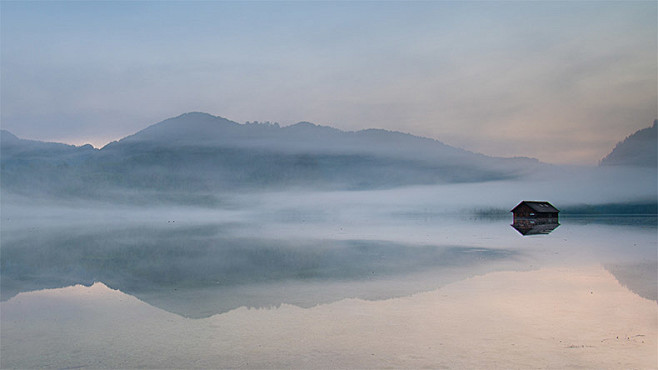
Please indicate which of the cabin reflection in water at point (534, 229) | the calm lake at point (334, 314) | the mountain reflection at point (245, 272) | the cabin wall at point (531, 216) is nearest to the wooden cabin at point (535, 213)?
the cabin wall at point (531, 216)

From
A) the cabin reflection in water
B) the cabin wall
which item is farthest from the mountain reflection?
the cabin wall

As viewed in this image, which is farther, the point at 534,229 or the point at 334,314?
the point at 534,229

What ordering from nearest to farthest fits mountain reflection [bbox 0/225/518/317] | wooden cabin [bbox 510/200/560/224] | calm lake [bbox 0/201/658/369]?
1. calm lake [bbox 0/201/658/369]
2. mountain reflection [bbox 0/225/518/317]
3. wooden cabin [bbox 510/200/560/224]

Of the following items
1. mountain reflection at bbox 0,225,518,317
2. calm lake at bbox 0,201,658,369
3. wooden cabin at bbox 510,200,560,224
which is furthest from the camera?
wooden cabin at bbox 510,200,560,224

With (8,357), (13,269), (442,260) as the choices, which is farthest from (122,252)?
(8,357)

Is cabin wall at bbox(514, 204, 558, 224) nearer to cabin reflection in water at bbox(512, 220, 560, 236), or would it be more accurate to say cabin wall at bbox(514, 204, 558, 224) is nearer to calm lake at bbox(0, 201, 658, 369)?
cabin reflection in water at bbox(512, 220, 560, 236)

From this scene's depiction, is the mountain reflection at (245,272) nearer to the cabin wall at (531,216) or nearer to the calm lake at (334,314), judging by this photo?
the calm lake at (334,314)

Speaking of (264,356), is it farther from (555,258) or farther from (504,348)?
(555,258)

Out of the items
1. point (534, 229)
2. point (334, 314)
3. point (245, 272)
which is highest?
point (334, 314)

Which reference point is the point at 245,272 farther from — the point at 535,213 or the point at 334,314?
the point at 535,213

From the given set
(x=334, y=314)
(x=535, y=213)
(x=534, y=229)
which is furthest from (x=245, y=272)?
(x=535, y=213)

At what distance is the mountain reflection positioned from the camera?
18.2 m

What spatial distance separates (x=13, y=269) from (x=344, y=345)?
22398mm

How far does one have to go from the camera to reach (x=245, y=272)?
80.9 feet
